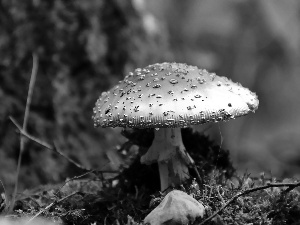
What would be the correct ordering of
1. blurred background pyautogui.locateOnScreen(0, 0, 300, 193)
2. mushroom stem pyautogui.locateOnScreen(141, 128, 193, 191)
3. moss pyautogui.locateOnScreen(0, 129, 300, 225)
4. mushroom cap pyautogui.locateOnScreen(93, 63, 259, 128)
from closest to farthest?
mushroom cap pyautogui.locateOnScreen(93, 63, 259, 128) < moss pyautogui.locateOnScreen(0, 129, 300, 225) < mushroom stem pyautogui.locateOnScreen(141, 128, 193, 191) < blurred background pyautogui.locateOnScreen(0, 0, 300, 193)

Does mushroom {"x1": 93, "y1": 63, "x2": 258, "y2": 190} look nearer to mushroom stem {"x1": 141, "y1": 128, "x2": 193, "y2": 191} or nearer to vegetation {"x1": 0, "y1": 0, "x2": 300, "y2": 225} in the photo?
mushroom stem {"x1": 141, "y1": 128, "x2": 193, "y2": 191}

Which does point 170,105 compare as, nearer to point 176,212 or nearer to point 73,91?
point 176,212

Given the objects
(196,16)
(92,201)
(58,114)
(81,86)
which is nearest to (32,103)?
(58,114)

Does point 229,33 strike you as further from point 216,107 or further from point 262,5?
point 216,107

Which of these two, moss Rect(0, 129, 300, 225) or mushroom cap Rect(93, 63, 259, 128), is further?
moss Rect(0, 129, 300, 225)

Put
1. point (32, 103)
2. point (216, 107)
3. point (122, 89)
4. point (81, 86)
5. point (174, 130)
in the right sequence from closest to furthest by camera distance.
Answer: point (216, 107), point (122, 89), point (174, 130), point (32, 103), point (81, 86)

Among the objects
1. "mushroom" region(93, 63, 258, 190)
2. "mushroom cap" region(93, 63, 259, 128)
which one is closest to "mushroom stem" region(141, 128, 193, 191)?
"mushroom" region(93, 63, 258, 190)

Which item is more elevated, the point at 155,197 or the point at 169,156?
the point at 169,156

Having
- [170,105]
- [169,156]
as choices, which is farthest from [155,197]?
[170,105]
